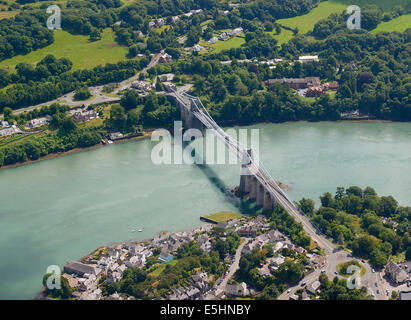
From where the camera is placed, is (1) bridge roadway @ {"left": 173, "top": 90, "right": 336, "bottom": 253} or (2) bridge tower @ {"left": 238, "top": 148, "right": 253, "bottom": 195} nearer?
(1) bridge roadway @ {"left": 173, "top": 90, "right": 336, "bottom": 253}

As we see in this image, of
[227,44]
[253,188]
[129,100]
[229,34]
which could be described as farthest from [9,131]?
[229,34]

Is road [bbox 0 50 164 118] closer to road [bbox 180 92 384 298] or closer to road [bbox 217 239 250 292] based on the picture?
road [bbox 180 92 384 298]

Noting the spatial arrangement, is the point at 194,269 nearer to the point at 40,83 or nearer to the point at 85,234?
the point at 85,234

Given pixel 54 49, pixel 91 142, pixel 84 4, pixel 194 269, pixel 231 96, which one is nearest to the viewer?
pixel 194 269

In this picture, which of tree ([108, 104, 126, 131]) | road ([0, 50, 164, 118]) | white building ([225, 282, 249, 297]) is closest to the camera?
white building ([225, 282, 249, 297])

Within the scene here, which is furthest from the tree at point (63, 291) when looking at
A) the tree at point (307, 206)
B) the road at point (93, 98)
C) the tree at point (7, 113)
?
the road at point (93, 98)

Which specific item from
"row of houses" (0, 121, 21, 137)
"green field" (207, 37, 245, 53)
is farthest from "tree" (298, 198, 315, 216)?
"green field" (207, 37, 245, 53)

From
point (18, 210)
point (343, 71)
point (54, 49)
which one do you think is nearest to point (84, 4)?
point (54, 49)
